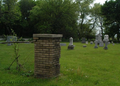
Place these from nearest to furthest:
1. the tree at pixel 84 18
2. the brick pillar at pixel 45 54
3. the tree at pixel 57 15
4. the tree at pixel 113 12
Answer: the brick pillar at pixel 45 54
the tree at pixel 113 12
the tree at pixel 57 15
the tree at pixel 84 18

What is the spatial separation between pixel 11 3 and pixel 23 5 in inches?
779

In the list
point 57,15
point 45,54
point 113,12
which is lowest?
point 45,54

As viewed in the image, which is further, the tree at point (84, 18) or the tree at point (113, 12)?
the tree at point (84, 18)

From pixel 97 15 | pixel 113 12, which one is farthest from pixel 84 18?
pixel 113 12

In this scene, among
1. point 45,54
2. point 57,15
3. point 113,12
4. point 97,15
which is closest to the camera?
point 45,54

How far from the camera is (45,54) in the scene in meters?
4.83

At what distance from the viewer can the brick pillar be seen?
4.81 metres

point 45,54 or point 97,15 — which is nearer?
point 45,54

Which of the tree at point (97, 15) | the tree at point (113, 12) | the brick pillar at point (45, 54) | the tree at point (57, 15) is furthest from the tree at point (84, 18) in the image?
the brick pillar at point (45, 54)

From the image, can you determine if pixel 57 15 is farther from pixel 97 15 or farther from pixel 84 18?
pixel 97 15

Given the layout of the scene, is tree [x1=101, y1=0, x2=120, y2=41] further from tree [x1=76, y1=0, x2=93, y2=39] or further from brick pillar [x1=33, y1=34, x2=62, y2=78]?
brick pillar [x1=33, y1=34, x2=62, y2=78]

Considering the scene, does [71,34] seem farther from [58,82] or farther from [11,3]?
[58,82]

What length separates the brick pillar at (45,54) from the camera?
4812 mm

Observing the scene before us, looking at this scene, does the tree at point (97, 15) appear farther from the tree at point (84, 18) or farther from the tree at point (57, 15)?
the tree at point (57, 15)
